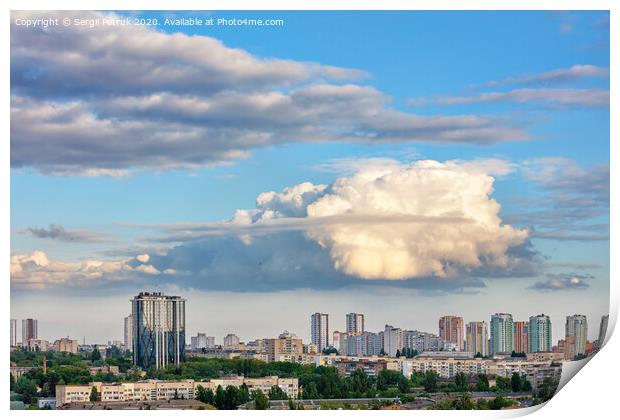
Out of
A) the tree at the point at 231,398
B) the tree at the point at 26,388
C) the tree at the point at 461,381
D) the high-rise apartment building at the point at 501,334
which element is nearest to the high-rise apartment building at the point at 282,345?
the tree at the point at 231,398

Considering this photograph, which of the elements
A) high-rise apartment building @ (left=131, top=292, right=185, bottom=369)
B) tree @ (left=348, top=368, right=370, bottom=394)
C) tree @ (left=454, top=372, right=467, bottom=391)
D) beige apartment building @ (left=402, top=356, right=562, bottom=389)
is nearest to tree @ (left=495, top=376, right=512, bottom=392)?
beige apartment building @ (left=402, top=356, right=562, bottom=389)

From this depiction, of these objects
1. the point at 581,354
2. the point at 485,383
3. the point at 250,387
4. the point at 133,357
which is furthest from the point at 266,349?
the point at 581,354

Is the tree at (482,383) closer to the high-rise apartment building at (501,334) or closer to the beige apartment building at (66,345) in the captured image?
the high-rise apartment building at (501,334)

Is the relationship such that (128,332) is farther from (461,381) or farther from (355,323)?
(461,381)

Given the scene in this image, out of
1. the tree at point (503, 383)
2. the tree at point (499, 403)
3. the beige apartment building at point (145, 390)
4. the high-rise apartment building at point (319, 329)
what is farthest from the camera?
the high-rise apartment building at point (319, 329)

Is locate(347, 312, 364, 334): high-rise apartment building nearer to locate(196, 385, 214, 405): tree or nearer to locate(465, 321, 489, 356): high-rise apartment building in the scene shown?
locate(465, 321, 489, 356): high-rise apartment building
